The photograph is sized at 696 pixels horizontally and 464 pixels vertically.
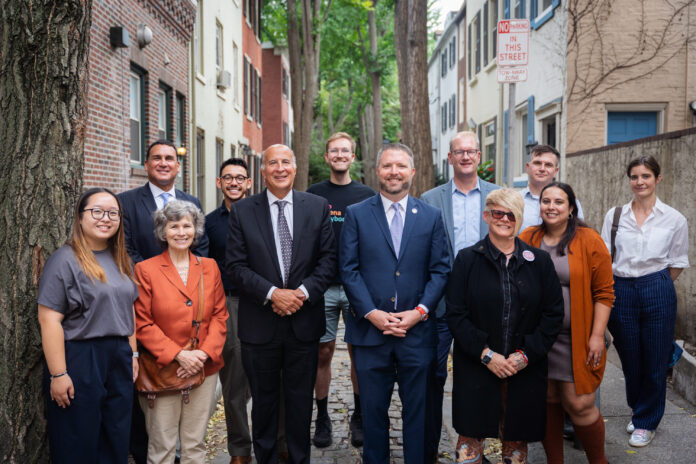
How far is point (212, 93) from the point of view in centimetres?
1741

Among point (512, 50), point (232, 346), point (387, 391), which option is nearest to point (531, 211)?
point (387, 391)

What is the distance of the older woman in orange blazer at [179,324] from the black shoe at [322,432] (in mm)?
1207

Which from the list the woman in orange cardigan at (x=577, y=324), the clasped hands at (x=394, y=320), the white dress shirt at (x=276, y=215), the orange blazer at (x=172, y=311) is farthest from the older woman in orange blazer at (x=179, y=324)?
the woman in orange cardigan at (x=577, y=324)

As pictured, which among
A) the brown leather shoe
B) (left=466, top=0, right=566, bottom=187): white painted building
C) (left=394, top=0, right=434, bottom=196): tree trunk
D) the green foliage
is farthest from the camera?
the green foliage

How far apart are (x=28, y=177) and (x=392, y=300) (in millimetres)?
2265

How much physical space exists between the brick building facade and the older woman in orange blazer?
401 centimetres

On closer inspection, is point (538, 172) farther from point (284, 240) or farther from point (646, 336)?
point (284, 240)

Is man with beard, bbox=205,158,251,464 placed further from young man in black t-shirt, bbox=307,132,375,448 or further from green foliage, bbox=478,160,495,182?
green foliage, bbox=478,160,495,182

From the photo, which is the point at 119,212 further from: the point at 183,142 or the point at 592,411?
the point at 183,142

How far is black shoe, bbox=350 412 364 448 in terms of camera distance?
16.0 feet

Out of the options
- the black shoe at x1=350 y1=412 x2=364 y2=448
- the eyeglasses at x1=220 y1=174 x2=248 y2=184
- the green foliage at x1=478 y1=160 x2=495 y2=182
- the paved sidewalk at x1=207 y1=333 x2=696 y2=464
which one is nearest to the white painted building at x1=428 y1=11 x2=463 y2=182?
the green foliage at x1=478 y1=160 x2=495 y2=182

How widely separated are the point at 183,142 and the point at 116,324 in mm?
11263

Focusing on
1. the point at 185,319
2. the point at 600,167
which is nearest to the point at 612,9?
the point at 600,167

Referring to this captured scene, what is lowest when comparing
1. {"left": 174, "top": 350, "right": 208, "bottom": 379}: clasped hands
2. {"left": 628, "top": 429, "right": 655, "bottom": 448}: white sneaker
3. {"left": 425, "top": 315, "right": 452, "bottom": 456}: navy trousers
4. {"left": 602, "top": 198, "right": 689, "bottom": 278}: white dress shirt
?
{"left": 628, "top": 429, "right": 655, "bottom": 448}: white sneaker
